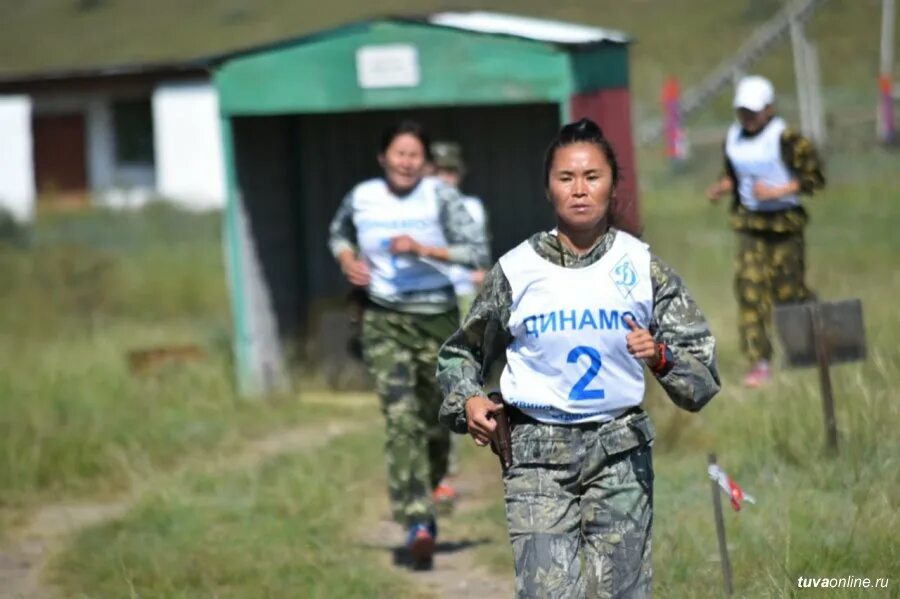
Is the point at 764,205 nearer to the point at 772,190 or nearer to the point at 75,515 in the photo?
the point at 772,190

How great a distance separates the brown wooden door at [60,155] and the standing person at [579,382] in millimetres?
33664

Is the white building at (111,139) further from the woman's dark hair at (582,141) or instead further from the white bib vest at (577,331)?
the white bib vest at (577,331)

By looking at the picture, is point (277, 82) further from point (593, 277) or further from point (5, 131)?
point (5, 131)

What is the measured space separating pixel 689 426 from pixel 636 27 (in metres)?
43.3

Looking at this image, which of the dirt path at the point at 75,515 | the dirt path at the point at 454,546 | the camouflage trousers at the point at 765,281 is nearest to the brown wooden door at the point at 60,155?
the dirt path at the point at 75,515

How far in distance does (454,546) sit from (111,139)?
3118cm

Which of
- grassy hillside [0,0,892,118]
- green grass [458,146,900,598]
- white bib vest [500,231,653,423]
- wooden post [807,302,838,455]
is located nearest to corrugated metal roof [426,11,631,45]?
green grass [458,146,900,598]

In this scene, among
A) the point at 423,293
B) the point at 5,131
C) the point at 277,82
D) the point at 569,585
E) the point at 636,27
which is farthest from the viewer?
the point at 636,27

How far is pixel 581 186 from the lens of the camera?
202 inches

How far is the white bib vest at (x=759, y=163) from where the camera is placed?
36.6 ft

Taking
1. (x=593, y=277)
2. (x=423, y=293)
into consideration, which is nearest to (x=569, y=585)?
(x=593, y=277)

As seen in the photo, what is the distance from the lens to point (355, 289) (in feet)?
27.7

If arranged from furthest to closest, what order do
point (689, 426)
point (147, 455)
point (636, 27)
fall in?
point (636, 27)
point (147, 455)
point (689, 426)

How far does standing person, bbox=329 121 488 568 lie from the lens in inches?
313
